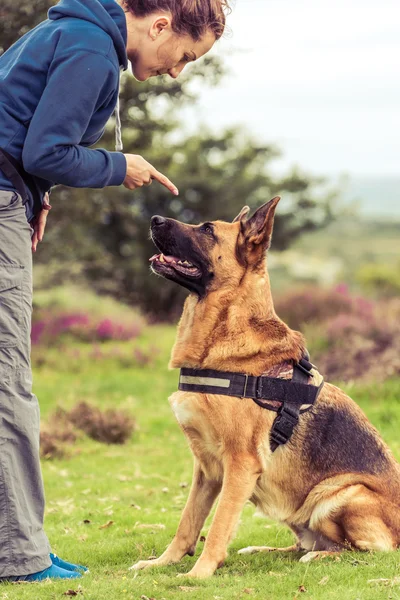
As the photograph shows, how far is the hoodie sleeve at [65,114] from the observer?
11.3 ft

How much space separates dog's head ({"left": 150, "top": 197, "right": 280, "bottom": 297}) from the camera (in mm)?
4461

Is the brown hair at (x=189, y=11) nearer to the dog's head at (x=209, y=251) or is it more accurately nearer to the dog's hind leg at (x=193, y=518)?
the dog's head at (x=209, y=251)

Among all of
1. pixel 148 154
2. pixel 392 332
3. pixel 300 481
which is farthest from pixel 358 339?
pixel 300 481

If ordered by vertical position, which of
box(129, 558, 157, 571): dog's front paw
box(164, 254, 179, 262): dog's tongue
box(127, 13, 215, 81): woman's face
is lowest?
box(129, 558, 157, 571): dog's front paw

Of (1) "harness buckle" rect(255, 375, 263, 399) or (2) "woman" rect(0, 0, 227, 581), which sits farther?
(1) "harness buckle" rect(255, 375, 263, 399)

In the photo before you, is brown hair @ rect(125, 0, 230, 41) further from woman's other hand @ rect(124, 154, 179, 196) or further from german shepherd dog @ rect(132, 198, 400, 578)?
german shepherd dog @ rect(132, 198, 400, 578)

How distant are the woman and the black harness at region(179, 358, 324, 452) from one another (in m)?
0.94

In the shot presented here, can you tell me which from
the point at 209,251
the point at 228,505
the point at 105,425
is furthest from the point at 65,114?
the point at 105,425

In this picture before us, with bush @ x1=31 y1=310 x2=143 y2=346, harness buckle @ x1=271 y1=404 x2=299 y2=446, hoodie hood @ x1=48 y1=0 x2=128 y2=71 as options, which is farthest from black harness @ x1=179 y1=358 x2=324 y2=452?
bush @ x1=31 y1=310 x2=143 y2=346

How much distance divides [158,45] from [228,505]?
7.98 feet

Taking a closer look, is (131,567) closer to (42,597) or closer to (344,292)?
(42,597)

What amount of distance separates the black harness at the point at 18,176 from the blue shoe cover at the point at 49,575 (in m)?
1.89

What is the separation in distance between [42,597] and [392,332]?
399 inches

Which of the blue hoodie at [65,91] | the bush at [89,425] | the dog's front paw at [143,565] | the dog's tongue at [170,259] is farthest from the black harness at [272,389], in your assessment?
the bush at [89,425]
